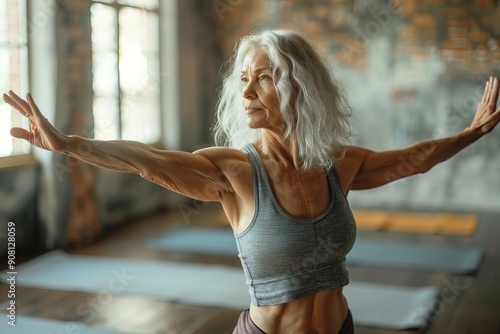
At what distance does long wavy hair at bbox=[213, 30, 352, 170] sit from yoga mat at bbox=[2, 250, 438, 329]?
6.98ft

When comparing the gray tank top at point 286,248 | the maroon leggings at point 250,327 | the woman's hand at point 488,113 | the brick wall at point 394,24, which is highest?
the brick wall at point 394,24

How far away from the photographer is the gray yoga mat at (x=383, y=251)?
172 inches

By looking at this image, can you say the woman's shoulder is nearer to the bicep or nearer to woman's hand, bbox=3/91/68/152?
the bicep

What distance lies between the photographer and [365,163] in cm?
140

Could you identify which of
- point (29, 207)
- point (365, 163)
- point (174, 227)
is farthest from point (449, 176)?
point (365, 163)

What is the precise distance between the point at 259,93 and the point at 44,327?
7.63 ft

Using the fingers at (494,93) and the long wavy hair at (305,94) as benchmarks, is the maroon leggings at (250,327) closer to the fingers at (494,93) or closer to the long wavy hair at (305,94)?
the long wavy hair at (305,94)

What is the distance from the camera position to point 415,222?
588cm

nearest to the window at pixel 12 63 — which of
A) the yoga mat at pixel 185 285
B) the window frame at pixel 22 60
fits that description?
the window frame at pixel 22 60

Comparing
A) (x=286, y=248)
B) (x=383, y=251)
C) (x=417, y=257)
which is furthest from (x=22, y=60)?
(x=286, y=248)

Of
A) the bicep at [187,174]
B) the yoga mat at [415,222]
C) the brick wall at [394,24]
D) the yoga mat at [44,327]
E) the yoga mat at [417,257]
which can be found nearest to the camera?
the bicep at [187,174]

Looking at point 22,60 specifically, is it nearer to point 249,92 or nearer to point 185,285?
point 185,285

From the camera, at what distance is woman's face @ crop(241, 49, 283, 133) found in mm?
1214

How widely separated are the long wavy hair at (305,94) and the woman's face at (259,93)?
0.01 metres
